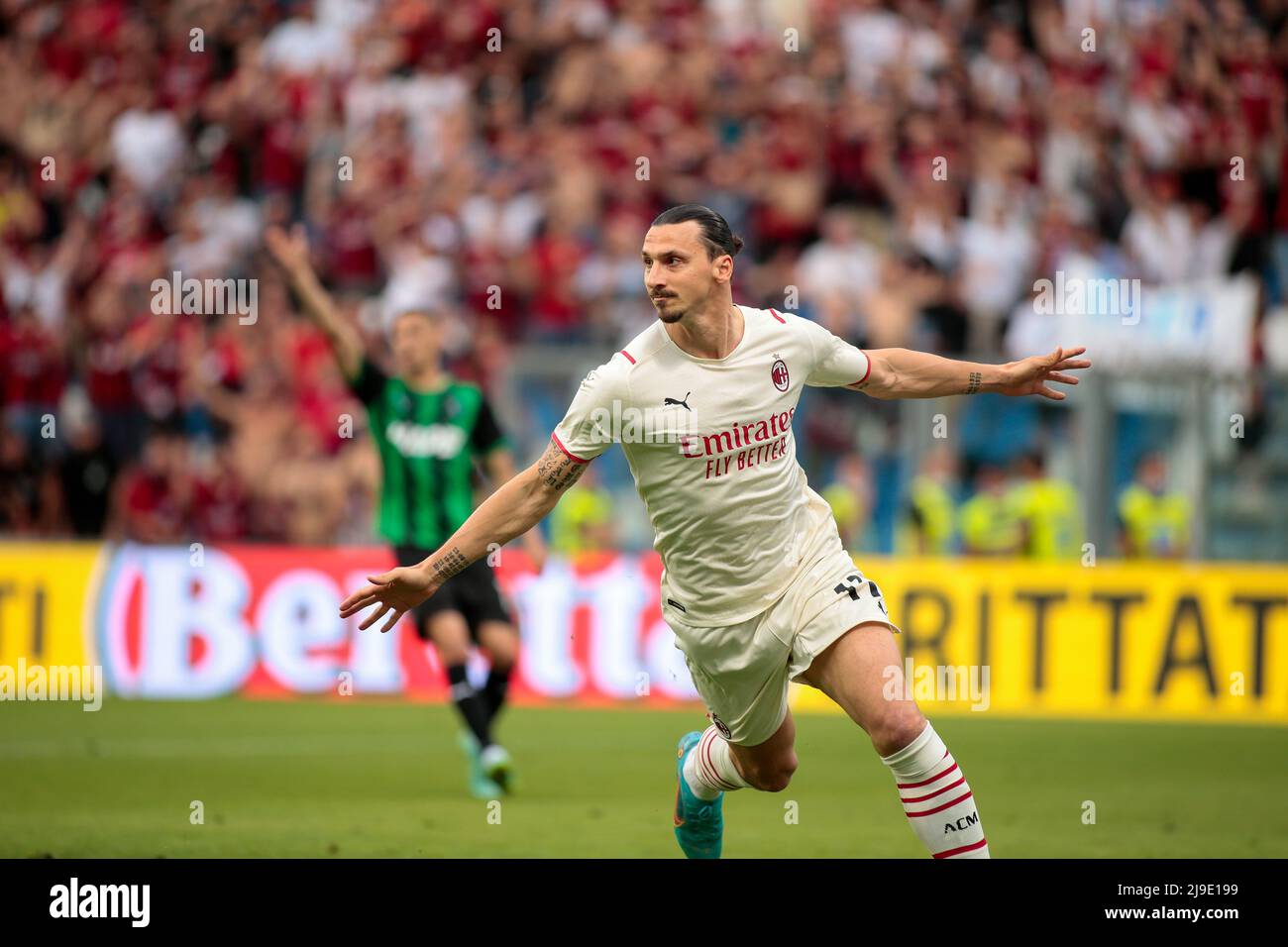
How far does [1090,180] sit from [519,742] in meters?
10.3

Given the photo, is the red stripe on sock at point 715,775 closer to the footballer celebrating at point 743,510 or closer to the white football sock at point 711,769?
the white football sock at point 711,769

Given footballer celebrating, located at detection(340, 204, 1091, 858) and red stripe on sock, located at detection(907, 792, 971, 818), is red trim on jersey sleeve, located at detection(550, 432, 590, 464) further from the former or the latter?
red stripe on sock, located at detection(907, 792, 971, 818)

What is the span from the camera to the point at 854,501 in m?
18.5

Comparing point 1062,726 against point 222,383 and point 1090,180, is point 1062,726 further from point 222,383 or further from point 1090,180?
point 222,383

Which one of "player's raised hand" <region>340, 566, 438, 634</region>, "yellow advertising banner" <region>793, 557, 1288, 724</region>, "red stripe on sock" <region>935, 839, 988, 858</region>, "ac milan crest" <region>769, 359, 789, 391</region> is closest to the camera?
"player's raised hand" <region>340, 566, 438, 634</region>

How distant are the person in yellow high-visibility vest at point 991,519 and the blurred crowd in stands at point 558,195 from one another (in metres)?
0.03

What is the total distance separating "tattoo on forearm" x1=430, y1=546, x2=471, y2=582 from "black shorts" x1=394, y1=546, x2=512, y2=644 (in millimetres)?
4543

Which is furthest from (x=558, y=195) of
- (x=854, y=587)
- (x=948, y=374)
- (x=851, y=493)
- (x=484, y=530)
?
(x=484, y=530)

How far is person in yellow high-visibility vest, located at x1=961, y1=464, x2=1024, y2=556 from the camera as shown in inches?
724

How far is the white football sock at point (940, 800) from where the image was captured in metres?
6.90

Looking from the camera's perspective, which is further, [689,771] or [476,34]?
[476,34]

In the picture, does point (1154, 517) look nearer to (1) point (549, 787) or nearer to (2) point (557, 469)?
(1) point (549, 787)

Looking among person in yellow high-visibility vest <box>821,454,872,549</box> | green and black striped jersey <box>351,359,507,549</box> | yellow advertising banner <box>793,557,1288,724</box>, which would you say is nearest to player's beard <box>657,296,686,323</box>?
green and black striped jersey <box>351,359,507,549</box>

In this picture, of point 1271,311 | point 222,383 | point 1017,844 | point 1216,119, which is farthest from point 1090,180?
point 1017,844
